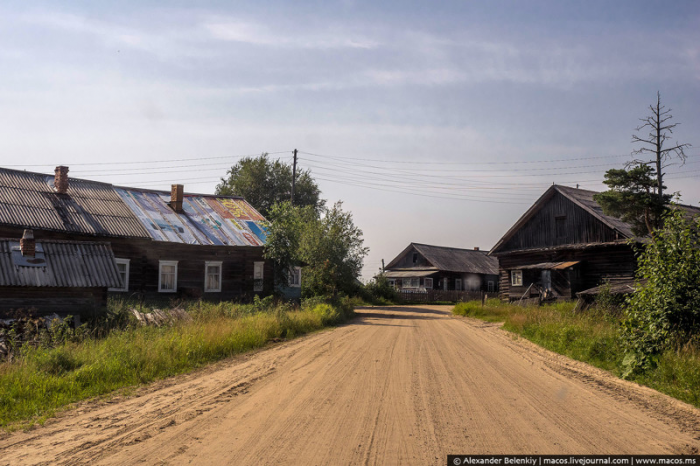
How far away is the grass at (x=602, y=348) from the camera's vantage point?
8920mm

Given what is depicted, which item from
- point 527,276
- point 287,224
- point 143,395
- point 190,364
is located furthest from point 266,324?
point 527,276

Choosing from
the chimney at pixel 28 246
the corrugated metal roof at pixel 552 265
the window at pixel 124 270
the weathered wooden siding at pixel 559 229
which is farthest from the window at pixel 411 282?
the chimney at pixel 28 246

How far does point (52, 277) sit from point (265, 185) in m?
44.7

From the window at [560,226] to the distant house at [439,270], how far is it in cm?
2303

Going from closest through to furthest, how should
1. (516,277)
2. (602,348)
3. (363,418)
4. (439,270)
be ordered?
(363,418) < (602,348) < (516,277) < (439,270)

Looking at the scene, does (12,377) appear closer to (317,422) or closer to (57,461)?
(57,461)

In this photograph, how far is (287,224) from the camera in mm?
30609

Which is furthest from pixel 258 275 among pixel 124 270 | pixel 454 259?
pixel 454 259

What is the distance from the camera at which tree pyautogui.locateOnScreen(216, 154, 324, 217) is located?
60.3 meters

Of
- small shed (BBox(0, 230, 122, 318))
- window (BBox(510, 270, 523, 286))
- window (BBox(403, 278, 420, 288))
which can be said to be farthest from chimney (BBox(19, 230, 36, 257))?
window (BBox(403, 278, 420, 288))

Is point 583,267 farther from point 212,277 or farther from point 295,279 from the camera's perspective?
point 212,277

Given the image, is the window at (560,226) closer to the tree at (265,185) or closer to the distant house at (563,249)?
the distant house at (563,249)

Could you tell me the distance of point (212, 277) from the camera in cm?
2923

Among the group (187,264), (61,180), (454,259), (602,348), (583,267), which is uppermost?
(61,180)
